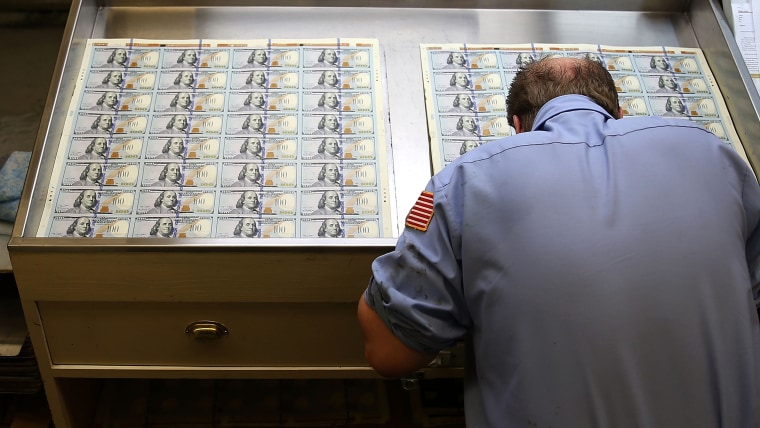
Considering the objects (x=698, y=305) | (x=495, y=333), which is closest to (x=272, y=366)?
(x=495, y=333)

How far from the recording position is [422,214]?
0.95 metres

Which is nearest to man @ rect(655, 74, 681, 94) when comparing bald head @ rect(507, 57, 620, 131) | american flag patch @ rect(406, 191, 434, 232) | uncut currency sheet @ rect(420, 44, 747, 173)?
uncut currency sheet @ rect(420, 44, 747, 173)

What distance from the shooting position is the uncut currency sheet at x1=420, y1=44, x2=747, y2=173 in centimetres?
139

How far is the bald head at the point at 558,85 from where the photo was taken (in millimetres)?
1020

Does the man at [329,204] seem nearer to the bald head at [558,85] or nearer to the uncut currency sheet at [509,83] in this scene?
the uncut currency sheet at [509,83]

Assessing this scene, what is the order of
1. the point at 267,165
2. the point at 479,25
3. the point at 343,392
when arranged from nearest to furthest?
the point at 267,165, the point at 479,25, the point at 343,392

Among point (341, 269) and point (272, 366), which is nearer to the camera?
point (341, 269)

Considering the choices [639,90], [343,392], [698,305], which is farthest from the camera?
[343,392]

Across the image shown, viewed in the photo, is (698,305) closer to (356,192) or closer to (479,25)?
(356,192)

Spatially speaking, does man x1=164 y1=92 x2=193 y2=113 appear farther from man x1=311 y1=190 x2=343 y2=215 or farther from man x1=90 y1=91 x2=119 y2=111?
man x1=311 y1=190 x2=343 y2=215

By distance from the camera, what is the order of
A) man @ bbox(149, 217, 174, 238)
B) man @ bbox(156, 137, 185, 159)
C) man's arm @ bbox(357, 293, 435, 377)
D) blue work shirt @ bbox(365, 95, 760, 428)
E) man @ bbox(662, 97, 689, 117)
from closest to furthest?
blue work shirt @ bbox(365, 95, 760, 428)
man's arm @ bbox(357, 293, 435, 377)
man @ bbox(149, 217, 174, 238)
man @ bbox(156, 137, 185, 159)
man @ bbox(662, 97, 689, 117)

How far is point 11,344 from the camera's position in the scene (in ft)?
4.61

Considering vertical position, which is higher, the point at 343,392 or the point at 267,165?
the point at 267,165

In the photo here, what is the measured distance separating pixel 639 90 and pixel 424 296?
2.57ft
